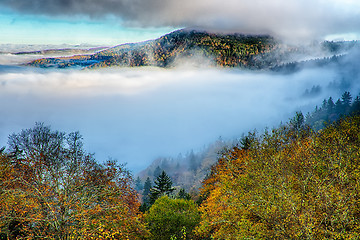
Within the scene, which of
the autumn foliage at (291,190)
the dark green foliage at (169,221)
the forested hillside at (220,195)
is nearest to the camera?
the forested hillside at (220,195)

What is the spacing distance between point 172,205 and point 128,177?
9900 millimetres

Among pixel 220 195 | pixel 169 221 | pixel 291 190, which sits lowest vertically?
pixel 169 221

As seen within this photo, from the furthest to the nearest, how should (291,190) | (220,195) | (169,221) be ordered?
(169,221), (220,195), (291,190)

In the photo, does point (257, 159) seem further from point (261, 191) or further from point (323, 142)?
point (323, 142)

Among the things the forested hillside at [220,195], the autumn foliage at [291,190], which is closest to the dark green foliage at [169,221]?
the forested hillside at [220,195]

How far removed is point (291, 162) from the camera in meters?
22.8

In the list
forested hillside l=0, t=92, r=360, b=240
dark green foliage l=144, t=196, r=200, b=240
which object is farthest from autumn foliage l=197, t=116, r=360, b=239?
dark green foliage l=144, t=196, r=200, b=240

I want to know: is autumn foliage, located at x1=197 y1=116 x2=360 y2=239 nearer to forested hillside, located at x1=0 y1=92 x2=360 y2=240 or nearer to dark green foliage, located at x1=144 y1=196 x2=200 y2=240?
forested hillside, located at x1=0 y1=92 x2=360 y2=240

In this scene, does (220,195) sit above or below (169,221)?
above

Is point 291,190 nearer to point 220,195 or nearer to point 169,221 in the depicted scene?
point 220,195

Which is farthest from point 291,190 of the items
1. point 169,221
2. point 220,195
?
point 169,221

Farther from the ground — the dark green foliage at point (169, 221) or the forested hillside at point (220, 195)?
the forested hillside at point (220, 195)

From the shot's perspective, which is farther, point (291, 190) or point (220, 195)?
point (220, 195)

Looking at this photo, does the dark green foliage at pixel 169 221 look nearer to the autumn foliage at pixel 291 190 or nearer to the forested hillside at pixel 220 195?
the forested hillside at pixel 220 195
